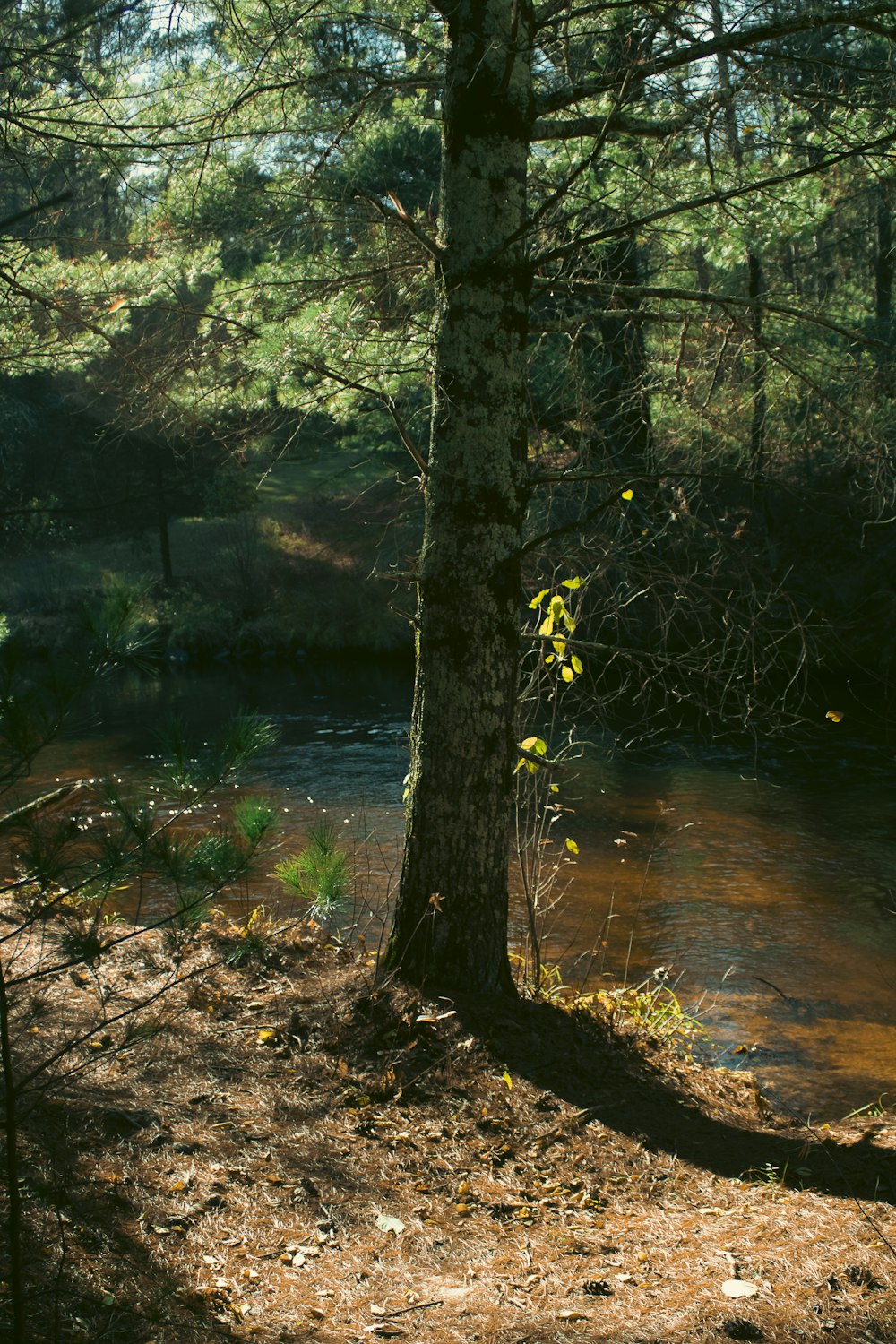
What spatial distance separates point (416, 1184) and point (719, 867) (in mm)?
6195

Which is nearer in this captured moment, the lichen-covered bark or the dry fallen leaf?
the dry fallen leaf

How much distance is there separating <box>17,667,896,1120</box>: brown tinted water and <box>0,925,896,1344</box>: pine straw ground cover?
1.25m

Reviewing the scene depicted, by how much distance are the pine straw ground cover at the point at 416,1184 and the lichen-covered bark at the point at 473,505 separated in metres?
0.64

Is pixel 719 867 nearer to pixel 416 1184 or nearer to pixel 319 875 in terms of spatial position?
pixel 319 875

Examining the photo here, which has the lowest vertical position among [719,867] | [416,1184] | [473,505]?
[719,867]

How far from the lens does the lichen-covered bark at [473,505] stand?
5.04 metres

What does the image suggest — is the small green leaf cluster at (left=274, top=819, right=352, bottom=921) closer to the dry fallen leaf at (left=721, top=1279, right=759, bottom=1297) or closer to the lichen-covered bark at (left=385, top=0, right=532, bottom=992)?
the lichen-covered bark at (left=385, top=0, right=532, bottom=992)

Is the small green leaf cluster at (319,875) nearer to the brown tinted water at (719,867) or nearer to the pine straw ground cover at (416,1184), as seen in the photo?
the pine straw ground cover at (416,1184)

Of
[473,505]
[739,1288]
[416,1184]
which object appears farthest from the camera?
[473,505]

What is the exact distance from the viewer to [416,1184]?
161 inches

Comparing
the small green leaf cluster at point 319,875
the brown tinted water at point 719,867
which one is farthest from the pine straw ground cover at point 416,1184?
the brown tinted water at point 719,867

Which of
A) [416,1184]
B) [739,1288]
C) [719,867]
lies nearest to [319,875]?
[416,1184]

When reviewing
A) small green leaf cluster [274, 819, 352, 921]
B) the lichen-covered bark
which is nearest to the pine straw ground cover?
small green leaf cluster [274, 819, 352, 921]

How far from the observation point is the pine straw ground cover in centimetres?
317
